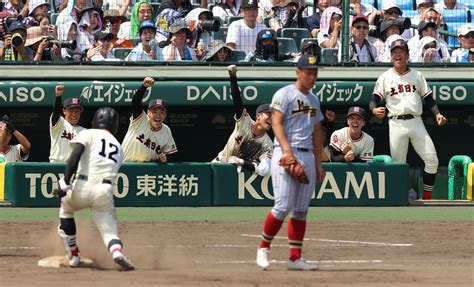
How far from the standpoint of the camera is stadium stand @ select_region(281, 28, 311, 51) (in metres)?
14.4

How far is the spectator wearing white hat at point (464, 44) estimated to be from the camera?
46.9 ft

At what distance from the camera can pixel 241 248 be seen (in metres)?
9.42

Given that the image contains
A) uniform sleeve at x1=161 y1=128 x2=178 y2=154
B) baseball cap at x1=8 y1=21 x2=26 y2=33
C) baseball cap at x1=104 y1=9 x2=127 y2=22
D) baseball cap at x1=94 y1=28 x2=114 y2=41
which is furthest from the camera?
baseball cap at x1=104 y1=9 x2=127 y2=22

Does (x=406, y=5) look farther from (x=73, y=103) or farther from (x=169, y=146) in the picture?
(x=73, y=103)

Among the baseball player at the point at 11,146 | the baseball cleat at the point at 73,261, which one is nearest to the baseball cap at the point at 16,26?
the baseball player at the point at 11,146

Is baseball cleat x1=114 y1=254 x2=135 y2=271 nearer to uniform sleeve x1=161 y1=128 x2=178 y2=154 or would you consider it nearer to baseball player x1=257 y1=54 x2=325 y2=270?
baseball player x1=257 y1=54 x2=325 y2=270

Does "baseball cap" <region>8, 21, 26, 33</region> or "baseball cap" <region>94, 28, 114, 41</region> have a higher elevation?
"baseball cap" <region>8, 21, 26, 33</region>

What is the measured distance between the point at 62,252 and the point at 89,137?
1313 millimetres

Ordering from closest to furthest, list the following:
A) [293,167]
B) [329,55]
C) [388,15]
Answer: [293,167], [329,55], [388,15]

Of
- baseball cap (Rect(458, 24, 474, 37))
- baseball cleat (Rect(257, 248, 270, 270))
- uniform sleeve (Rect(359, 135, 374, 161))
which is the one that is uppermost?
baseball cap (Rect(458, 24, 474, 37))

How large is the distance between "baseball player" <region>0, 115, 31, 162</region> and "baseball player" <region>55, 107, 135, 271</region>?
4.91 m

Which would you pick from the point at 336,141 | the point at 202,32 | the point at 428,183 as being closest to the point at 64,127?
the point at 202,32

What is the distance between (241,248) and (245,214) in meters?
2.69

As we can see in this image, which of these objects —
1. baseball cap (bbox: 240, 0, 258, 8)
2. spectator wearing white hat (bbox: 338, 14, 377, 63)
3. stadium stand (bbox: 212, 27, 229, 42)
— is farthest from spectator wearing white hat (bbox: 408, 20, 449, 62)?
stadium stand (bbox: 212, 27, 229, 42)
